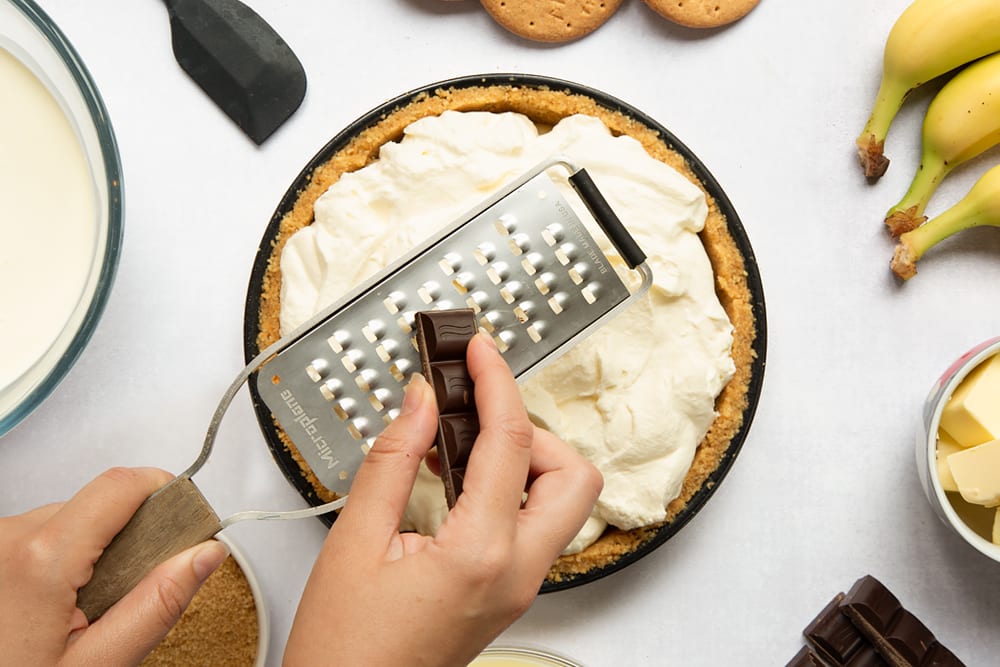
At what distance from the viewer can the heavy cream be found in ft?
Result: 4.42

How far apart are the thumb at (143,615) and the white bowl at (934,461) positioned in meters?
1.16

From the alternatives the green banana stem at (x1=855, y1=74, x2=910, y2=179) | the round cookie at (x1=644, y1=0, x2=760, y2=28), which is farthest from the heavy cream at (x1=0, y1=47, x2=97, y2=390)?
the green banana stem at (x1=855, y1=74, x2=910, y2=179)

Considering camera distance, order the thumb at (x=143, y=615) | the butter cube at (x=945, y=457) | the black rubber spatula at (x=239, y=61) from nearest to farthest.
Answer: the thumb at (x=143, y=615)
the butter cube at (x=945, y=457)
the black rubber spatula at (x=239, y=61)

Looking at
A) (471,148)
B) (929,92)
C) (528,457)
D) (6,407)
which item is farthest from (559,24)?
(6,407)

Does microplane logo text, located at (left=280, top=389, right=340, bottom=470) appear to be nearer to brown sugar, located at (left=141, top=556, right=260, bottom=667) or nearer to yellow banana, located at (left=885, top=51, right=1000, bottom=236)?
brown sugar, located at (left=141, top=556, right=260, bottom=667)

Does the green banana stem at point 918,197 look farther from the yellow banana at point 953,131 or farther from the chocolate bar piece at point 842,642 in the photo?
the chocolate bar piece at point 842,642

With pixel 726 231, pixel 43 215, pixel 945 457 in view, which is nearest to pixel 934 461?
pixel 945 457

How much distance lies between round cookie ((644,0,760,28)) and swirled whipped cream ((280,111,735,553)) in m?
0.36

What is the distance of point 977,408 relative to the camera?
141 cm

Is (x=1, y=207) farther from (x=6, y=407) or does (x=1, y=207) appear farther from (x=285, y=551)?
(x=285, y=551)

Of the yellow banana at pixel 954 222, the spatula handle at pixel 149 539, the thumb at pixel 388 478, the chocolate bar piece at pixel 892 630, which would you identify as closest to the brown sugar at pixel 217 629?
the spatula handle at pixel 149 539

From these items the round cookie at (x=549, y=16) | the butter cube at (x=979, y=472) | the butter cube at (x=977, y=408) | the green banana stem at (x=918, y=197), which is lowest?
the butter cube at (x=979, y=472)

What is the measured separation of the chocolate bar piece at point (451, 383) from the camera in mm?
1017

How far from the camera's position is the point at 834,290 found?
5.32 ft
